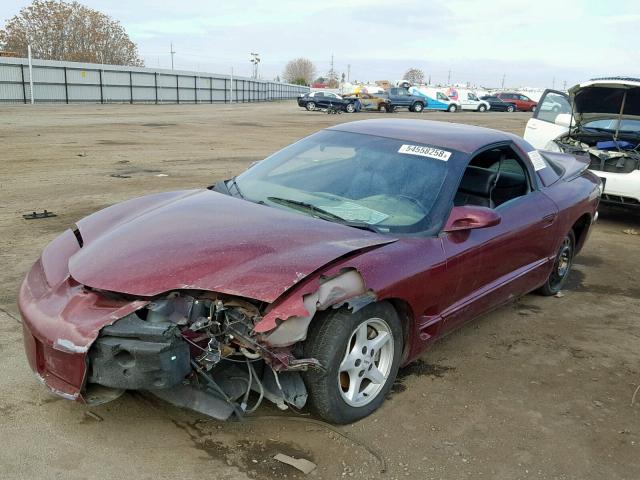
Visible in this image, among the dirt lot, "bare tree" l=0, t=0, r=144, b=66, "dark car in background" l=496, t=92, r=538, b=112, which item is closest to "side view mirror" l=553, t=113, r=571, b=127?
the dirt lot

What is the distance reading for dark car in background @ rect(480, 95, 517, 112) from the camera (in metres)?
49.6

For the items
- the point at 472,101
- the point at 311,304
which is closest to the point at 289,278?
the point at 311,304

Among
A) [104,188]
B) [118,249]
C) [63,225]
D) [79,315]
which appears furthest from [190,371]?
[104,188]

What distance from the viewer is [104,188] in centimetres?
908

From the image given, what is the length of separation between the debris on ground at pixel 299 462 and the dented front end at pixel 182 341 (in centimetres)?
24

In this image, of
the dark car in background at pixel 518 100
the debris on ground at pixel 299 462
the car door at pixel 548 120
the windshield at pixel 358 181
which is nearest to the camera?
the debris on ground at pixel 299 462

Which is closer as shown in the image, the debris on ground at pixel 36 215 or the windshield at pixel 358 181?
the windshield at pixel 358 181

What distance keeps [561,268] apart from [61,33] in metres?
65.8

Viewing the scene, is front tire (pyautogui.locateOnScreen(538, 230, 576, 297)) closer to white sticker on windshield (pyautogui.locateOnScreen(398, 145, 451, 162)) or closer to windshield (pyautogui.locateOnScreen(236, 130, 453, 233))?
white sticker on windshield (pyautogui.locateOnScreen(398, 145, 451, 162))

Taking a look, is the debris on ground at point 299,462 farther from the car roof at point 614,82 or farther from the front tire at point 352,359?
the car roof at point 614,82

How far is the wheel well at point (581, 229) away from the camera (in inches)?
210

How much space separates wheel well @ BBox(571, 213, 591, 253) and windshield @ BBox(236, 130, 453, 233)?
2.08 meters

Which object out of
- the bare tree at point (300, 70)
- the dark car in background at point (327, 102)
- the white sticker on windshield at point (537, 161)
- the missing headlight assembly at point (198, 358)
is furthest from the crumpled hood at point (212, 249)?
the bare tree at point (300, 70)

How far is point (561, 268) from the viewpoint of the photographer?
5250mm
